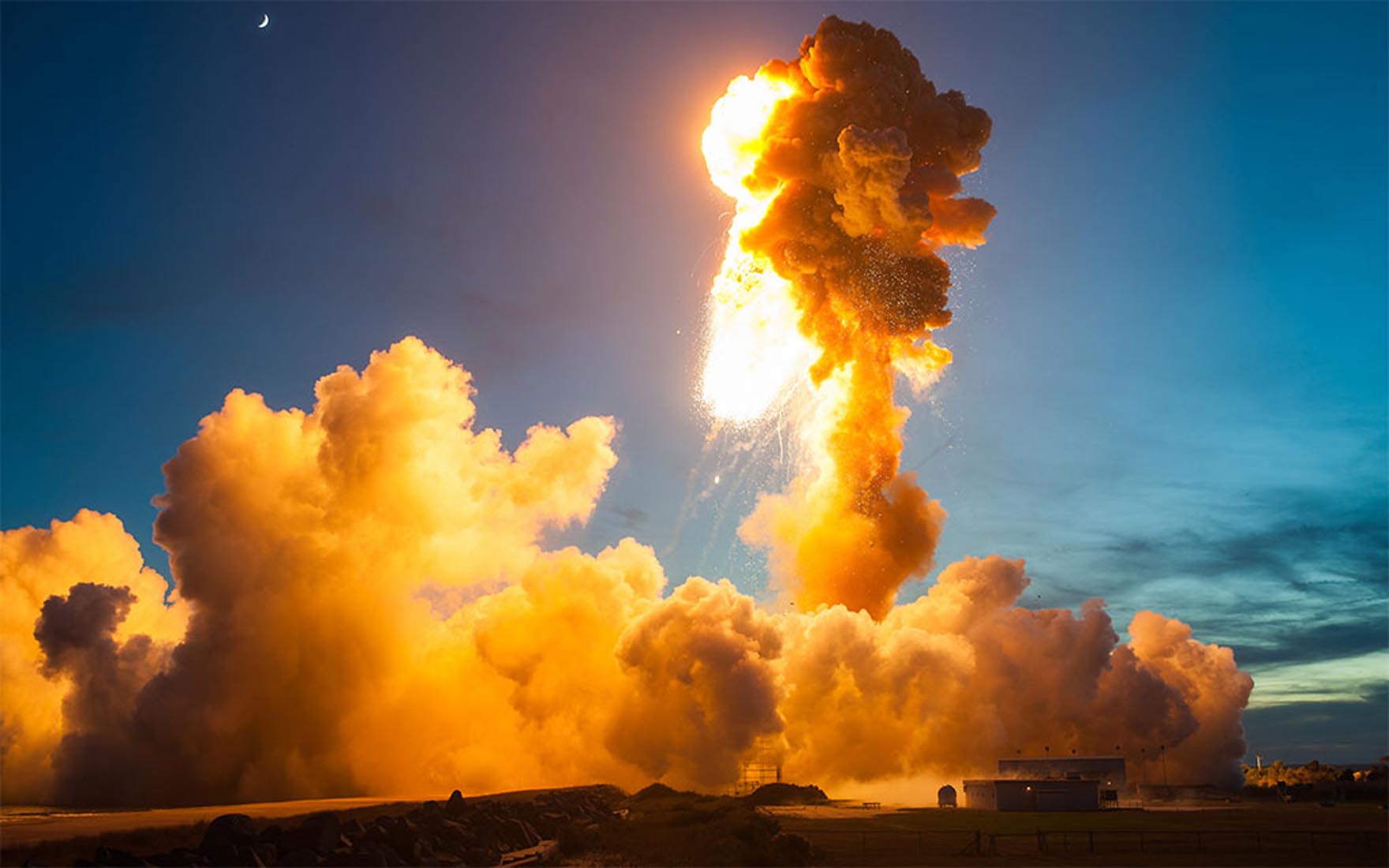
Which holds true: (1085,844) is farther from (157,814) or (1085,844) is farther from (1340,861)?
(157,814)

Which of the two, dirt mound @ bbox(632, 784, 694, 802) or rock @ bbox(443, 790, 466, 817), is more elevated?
rock @ bbox(443, 790, 466, 817)

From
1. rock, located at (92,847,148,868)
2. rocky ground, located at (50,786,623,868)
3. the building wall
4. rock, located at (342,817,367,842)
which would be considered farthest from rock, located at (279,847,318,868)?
the building wall

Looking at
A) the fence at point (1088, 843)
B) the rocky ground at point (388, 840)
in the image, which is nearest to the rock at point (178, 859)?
the rocky ground at point (388, 840)

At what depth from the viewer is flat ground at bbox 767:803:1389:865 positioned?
2491 inches

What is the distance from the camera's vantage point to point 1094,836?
80.8 m

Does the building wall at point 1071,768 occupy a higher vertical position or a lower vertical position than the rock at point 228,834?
lower

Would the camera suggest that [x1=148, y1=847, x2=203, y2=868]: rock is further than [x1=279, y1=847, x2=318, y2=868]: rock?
No

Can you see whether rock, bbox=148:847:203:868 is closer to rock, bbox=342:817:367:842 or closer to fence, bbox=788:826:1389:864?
rock, bbox=342:817:367:842

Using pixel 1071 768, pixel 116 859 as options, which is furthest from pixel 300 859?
pixel 1071 768

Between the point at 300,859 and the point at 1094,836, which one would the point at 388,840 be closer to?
the point at 300,859

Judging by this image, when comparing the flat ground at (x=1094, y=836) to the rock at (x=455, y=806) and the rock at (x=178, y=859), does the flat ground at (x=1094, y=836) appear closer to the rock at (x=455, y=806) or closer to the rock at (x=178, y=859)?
the rock at (x=455, y=806)

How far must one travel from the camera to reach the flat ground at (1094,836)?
6328cm

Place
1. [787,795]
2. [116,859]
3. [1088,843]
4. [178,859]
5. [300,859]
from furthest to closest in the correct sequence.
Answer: [787,795] < [1088,843] < [300,859] < [178,859] < [116,859]

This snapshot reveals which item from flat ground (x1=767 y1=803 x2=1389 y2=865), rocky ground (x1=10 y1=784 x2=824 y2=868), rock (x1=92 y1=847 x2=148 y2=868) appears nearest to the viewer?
rock (x1=92 y1=847 x2=148 y2=868)
